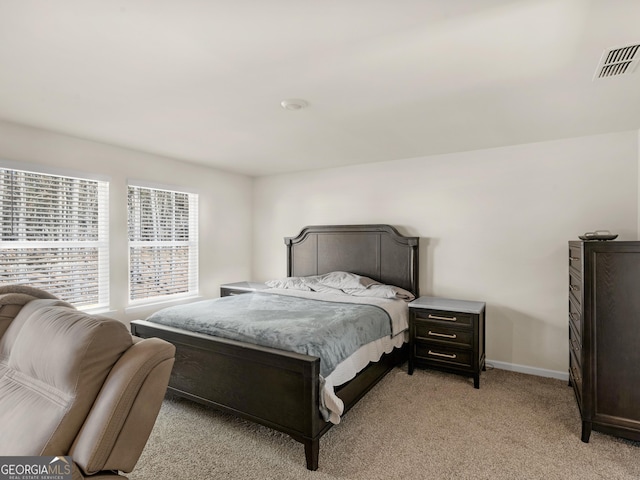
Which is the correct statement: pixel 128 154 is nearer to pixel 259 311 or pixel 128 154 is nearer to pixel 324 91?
pixel 259 311

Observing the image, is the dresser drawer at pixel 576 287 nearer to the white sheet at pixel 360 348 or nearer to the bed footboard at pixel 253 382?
the white sheet at pixel 360 348

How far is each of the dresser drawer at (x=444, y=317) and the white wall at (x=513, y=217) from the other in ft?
2.13

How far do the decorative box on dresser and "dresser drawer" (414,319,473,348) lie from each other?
0.92 metres

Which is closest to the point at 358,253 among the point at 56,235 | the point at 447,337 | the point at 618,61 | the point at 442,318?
the point at 442,318

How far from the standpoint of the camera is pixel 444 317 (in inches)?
126

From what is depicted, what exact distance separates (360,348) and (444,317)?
1.07 meters

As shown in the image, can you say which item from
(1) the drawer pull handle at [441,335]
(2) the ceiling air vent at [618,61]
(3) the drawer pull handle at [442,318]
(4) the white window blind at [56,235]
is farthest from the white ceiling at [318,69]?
(1) the drawer pull handle at [441,335]

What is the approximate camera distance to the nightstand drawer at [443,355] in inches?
123

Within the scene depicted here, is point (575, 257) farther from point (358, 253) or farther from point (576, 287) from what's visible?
point (358, 253)

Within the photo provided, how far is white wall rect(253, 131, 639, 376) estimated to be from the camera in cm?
311

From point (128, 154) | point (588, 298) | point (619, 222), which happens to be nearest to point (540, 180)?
point (619, 222)

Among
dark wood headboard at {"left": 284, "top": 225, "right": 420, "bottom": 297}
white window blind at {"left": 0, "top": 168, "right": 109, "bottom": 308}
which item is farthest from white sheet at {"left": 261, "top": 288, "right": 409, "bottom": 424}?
white window blind at {"left": 0, "top": 168, "right": 109, "bottom": 308}

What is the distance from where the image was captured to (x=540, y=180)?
3344 mm

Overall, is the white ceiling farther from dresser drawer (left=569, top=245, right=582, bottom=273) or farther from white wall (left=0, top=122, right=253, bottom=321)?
dresser drawer (left=569, top=245, right=582, bottom=273)
